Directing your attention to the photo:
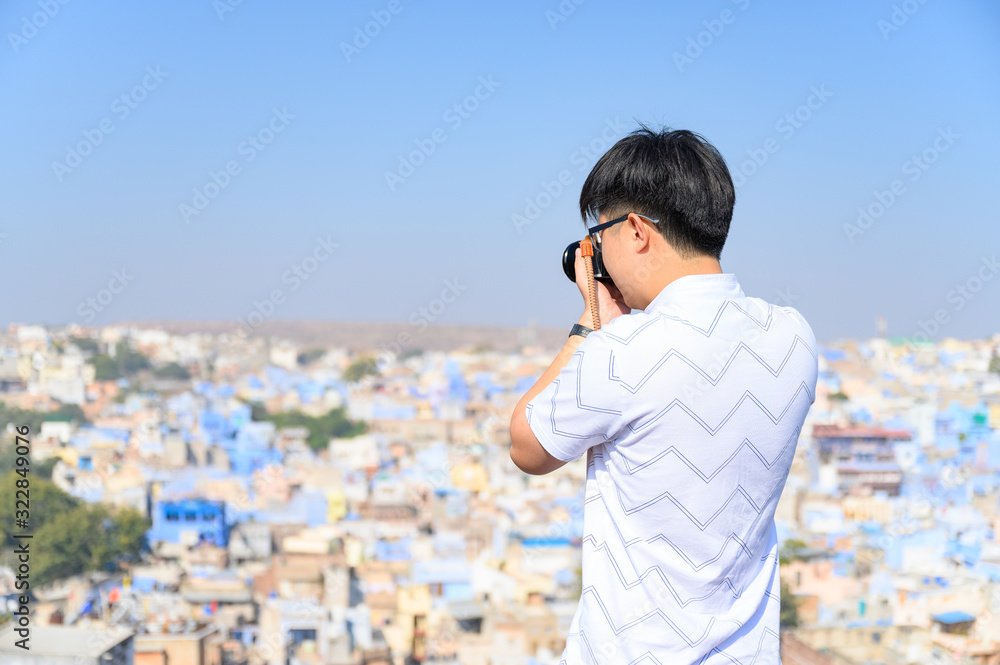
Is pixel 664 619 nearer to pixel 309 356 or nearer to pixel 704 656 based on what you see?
pixel 704 656

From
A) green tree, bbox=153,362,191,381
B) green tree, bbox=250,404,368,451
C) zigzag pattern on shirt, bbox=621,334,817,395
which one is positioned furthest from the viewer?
green tree, bbox=153,362,191,381

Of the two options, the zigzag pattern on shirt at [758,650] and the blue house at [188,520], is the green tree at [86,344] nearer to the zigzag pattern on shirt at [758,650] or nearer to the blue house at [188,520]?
the blue house at [188,520]

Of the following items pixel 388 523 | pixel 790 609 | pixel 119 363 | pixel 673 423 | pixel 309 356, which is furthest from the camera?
pixel 309 356

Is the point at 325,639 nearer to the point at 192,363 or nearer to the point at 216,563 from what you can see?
the point at 216,563

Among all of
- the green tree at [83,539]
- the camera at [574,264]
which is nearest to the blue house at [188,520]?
the green tree at [83,539]

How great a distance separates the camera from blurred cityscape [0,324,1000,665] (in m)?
6.63

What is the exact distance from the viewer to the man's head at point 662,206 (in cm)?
49

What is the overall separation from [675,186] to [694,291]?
63 mm

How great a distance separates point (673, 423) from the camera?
46 centimetres

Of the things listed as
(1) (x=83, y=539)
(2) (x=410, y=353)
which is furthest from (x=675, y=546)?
(2) (x=410, y=353)

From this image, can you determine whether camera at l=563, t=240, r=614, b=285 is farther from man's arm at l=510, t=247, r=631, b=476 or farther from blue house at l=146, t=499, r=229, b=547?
blue house at l=146, t=499, r=229, b=547

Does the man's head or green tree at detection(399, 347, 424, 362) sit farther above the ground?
green tree at detection(399, 347, 424, 362)

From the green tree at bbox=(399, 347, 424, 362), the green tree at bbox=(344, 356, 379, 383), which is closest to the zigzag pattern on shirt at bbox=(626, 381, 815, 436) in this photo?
the green tree at bbox=(344, 356, 379, 383)

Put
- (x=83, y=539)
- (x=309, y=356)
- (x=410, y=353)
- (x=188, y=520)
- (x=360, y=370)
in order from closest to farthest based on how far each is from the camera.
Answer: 1. (x=83, y=539)
2. (x=188, y=520)
3. (x=360, y=370)
4. (x=309, y=356)
5. (x=410, y=353)
